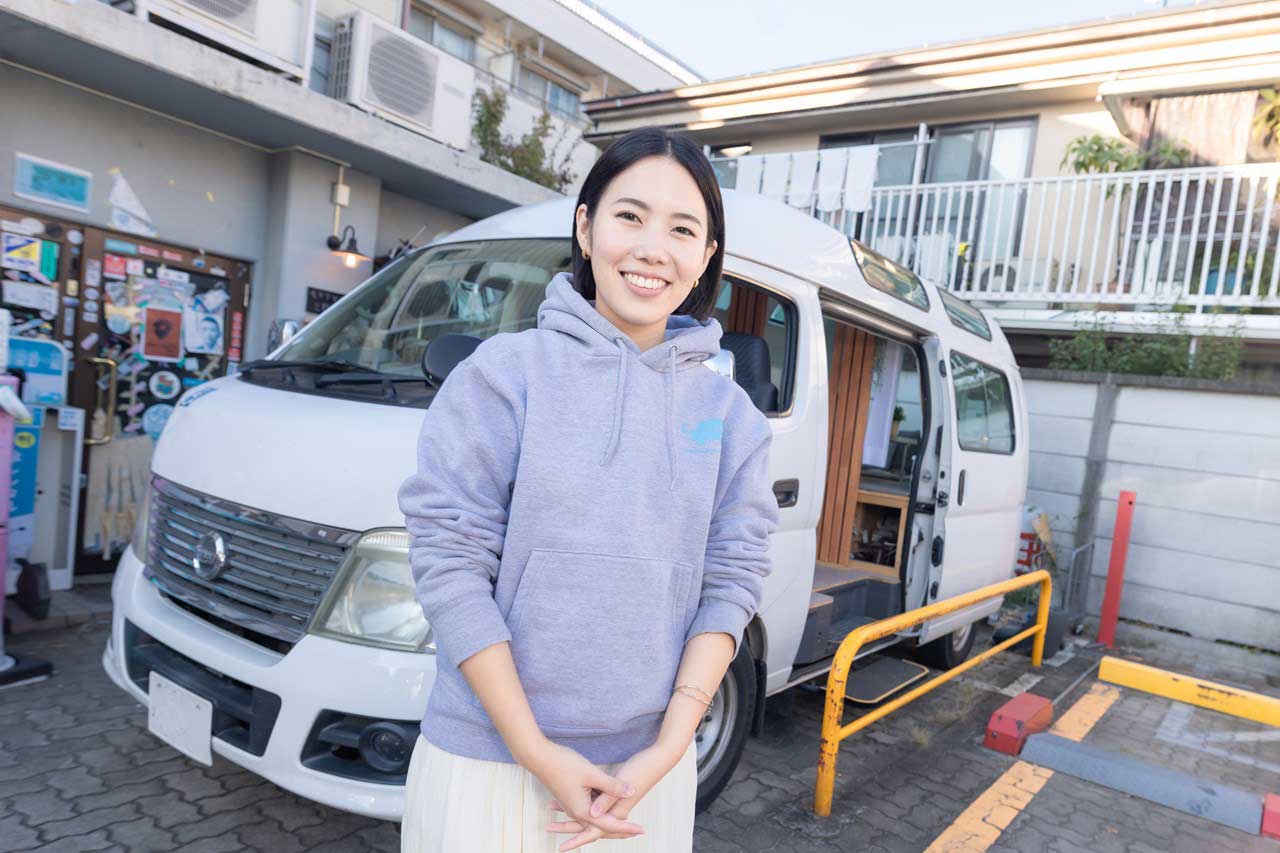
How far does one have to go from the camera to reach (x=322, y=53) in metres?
6.50

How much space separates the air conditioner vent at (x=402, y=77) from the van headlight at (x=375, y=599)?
5231 mm

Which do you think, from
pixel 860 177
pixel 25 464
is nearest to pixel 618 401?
pixel 25 464

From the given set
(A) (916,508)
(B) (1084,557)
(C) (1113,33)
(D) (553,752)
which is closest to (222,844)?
(D) (553,752)

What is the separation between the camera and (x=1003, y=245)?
8.39 m

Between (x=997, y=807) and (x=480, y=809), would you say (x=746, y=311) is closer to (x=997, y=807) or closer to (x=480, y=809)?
(x=997, y=807)

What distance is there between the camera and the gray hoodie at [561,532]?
3.53ft

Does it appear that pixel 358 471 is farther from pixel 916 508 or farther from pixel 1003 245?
pixel 1003 245

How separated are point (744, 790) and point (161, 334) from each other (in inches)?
195

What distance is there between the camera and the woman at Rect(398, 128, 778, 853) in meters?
1.07

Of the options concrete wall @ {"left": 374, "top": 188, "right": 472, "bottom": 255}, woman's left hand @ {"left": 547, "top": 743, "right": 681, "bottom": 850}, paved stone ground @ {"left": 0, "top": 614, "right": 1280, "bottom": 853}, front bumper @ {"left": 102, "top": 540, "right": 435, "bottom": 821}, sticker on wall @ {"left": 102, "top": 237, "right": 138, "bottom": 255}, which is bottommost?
paved stone ground @ {"left": 0, "top": 614, "right": 1280, "bottom": 853}

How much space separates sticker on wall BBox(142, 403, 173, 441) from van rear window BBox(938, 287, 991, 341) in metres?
5.32

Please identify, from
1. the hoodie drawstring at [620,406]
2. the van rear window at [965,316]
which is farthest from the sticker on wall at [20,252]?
the van rear window at [965,316]

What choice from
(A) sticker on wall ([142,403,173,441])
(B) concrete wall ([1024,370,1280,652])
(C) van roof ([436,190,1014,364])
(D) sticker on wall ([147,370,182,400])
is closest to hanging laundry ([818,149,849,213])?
(B) concrete wall ([1024,370,1280,652])

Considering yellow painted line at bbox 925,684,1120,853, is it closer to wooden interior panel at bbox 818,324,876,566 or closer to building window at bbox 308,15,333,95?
wooden interior panel at bbox 818,324,876,566
